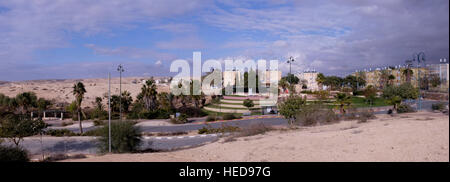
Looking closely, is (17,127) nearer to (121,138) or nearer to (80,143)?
(80,143)

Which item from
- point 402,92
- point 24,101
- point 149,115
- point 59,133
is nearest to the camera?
point 59,133

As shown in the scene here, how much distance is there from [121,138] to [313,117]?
577 inches

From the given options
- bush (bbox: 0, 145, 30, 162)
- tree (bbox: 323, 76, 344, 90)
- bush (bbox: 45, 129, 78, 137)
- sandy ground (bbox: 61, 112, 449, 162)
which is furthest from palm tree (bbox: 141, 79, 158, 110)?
tree (bbox: 323, 76, 344, 90)

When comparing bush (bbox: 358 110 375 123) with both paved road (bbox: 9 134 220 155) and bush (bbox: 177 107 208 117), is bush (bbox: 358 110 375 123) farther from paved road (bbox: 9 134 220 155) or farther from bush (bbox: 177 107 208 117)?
bush (bbox: 177 107 208 117)

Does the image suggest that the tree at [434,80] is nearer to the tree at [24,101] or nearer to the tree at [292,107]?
the tree at [292,107]

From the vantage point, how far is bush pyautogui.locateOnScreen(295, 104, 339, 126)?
24531mm

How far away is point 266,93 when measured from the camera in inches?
2574

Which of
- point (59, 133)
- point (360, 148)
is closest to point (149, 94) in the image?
point (59, 133)

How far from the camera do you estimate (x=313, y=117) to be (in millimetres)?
24750

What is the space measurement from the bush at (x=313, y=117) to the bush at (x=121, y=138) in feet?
42.3

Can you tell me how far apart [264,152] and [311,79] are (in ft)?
315
